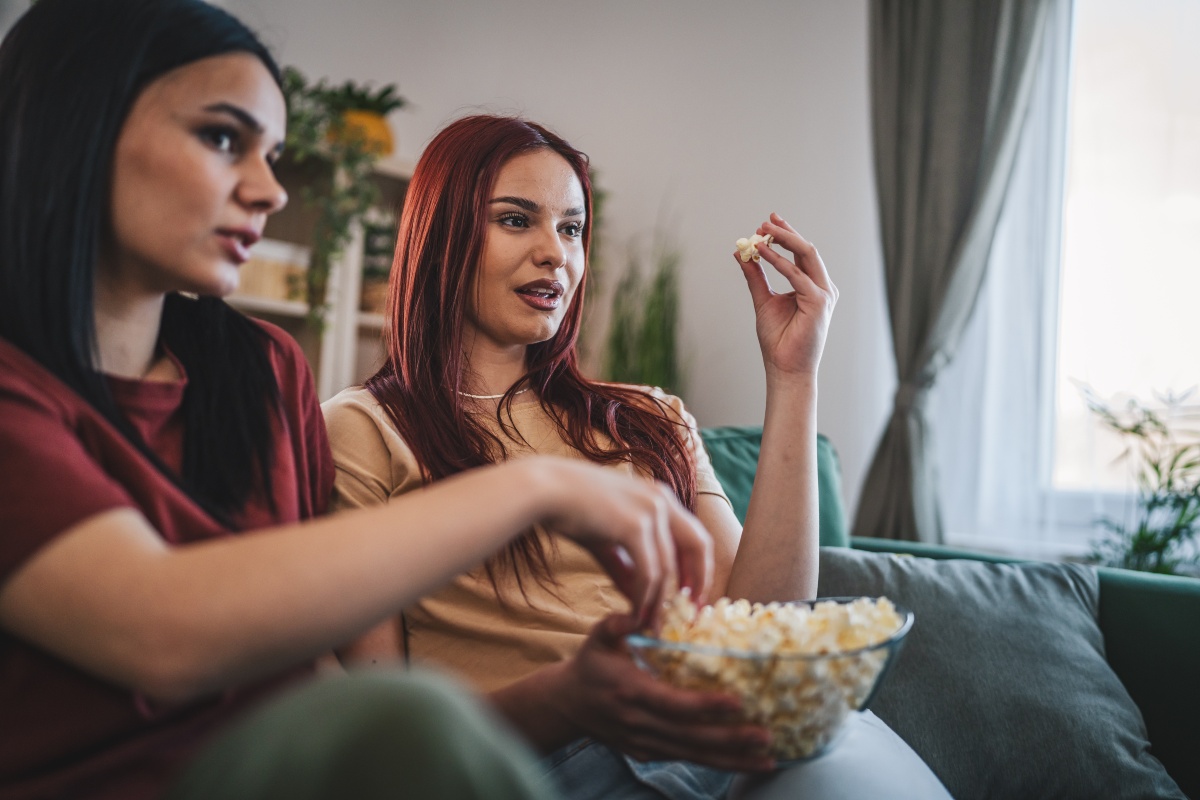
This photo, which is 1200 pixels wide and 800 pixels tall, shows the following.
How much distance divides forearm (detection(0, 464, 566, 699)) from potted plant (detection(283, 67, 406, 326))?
248 cm

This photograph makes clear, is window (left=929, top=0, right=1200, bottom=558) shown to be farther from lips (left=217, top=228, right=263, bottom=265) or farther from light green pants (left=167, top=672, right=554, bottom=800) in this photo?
light green pants (left=167, top=672, right=554, bottom=800)

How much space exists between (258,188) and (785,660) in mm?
586

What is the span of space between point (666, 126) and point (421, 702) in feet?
11.2

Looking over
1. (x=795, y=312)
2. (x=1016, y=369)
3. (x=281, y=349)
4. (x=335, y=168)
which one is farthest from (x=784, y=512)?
(x=335, y=168)

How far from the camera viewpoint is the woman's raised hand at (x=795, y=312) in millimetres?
1270

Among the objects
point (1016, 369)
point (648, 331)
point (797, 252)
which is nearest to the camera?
point (797, 252)

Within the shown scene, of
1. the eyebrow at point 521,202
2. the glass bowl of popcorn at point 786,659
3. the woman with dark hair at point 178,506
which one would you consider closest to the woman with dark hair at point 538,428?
the eyebrow at point 521,202

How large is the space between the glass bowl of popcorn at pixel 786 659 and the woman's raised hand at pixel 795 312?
50cm

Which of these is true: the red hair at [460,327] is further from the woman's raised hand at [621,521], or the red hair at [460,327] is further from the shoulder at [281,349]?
the woman's raised hand at [621,521]

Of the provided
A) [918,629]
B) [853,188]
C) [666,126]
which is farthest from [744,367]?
[918,629]

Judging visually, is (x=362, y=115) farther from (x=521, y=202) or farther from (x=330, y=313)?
(x=521, y=202)

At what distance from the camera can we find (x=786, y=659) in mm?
692

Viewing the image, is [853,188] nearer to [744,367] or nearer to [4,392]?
[744,367]

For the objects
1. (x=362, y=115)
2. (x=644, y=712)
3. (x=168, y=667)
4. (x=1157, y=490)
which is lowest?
(x=1157, y=490)
